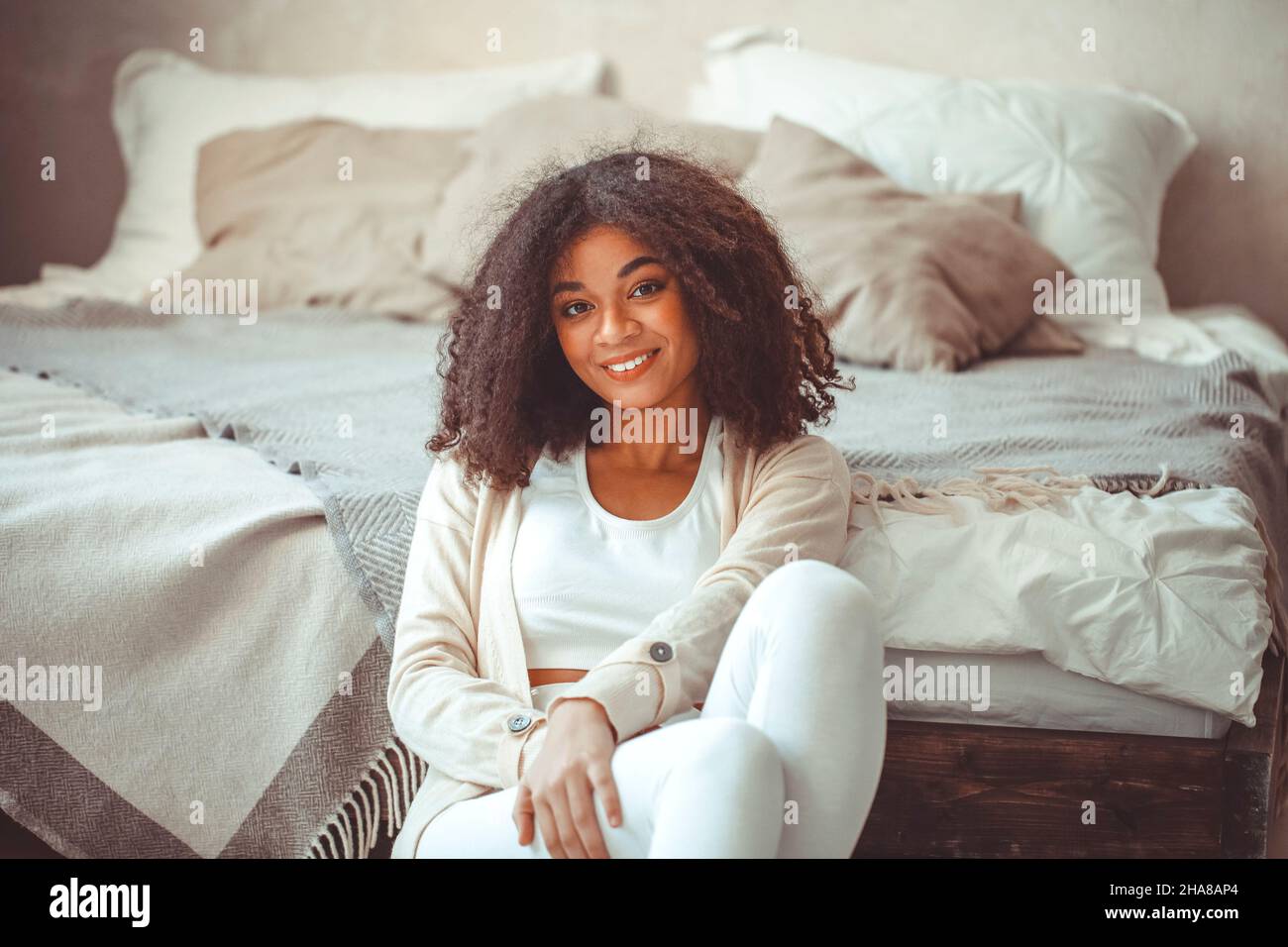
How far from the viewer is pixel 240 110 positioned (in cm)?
270

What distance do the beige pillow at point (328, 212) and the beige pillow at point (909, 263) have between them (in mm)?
622

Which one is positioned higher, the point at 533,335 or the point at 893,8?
the point at 893,8

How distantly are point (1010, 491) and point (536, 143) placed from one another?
129cm

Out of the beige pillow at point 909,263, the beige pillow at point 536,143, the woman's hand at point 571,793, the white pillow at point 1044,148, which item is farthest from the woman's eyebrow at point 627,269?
the white pillow at point 1044,148

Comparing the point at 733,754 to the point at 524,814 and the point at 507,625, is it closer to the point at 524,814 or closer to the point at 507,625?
the point at 524,814

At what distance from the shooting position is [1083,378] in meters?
1.83

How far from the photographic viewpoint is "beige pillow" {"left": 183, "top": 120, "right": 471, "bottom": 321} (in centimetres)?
233

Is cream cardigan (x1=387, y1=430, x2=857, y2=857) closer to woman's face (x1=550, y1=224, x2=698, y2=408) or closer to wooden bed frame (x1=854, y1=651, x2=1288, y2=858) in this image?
woman's face (x1=550, y1=224, x2=698, y2=408)

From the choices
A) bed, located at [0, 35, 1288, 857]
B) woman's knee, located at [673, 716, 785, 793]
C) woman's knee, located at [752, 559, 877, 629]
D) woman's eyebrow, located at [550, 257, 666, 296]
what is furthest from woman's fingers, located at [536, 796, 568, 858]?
woman's eyebrow, located at [550, 257, 666, 296]
